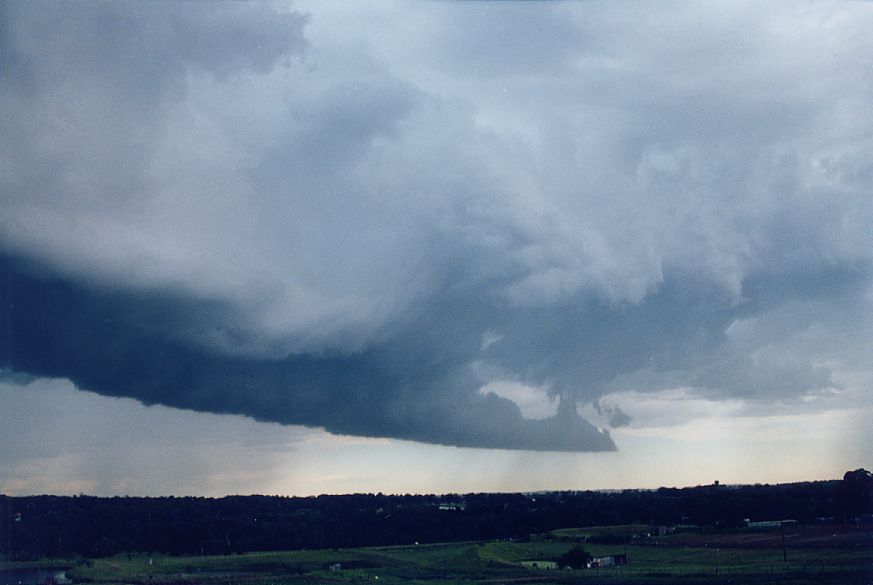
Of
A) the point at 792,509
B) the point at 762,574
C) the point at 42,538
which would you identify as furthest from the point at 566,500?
the point at 42,538

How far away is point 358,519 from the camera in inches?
4274

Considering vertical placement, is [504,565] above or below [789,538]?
below

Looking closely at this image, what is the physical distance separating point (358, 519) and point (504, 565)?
3400 centimetres

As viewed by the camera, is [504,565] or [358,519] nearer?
[504,565]

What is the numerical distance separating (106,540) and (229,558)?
1654 centimetres

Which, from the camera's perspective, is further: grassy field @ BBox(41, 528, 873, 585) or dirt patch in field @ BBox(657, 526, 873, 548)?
dirt patch in field @ BBox(657, 526, 873, 548)

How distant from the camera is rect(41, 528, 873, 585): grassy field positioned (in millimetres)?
65062

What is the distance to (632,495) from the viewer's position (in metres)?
118

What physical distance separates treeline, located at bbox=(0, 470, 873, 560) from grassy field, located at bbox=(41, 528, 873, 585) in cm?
452

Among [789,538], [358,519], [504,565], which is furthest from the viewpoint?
[358,519]

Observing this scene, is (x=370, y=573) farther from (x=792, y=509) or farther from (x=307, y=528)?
(x=792, y=509)

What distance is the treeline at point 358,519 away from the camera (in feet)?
294

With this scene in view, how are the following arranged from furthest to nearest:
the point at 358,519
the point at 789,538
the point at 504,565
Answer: the point at 358,519
the point at 504,565
the point at 789,538

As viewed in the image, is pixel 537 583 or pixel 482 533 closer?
pixel 537 583
